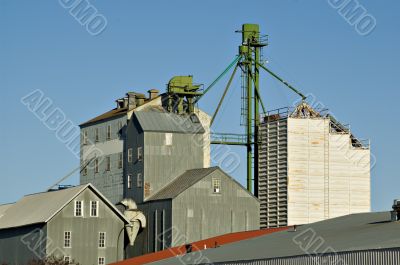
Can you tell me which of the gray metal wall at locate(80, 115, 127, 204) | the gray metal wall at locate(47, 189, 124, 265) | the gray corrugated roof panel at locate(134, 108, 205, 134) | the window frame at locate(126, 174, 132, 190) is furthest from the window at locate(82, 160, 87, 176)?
the gray metal wall at locate(47, 189, 124, 265)

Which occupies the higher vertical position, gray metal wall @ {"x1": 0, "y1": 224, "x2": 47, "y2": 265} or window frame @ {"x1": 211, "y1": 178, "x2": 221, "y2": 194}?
window frame @ {"x1": 211, "y1": 178, "x2": 221, "y2": 194}

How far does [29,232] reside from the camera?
9356 cm

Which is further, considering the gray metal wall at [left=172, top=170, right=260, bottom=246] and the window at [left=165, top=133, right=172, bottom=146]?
the window at [left=165, top=133, right=172, bottom=146]

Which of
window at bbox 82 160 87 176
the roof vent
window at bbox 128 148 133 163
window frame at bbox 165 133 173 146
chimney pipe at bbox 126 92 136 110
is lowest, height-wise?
the roof vent

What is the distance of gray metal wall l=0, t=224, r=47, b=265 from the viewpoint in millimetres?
91375

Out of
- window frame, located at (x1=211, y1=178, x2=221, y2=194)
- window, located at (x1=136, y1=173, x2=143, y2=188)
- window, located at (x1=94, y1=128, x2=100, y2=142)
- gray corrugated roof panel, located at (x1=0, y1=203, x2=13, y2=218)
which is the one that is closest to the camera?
window frame, located at (x1=211, y1=178, x2=221, y2=194)

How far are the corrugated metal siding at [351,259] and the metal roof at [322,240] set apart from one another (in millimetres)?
625

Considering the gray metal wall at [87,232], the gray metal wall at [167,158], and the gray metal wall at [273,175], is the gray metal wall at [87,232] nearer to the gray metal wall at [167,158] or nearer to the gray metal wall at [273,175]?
the gray metal wall at [167,158]

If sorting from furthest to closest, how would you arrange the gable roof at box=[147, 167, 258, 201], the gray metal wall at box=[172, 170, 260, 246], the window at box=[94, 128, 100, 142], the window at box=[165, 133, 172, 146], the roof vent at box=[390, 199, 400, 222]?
the window at box=[94, 128, 100, 142]
the window at box=[165, 133, 172, 146]
the gable roof at box=[147, 167, 258, 201]
the gray metal wall at box=[172, 170, 260, 246]
the roof vent at box=[390, 199, 400, 222]

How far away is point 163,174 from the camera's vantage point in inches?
3930

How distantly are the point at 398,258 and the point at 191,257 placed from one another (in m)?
23.0

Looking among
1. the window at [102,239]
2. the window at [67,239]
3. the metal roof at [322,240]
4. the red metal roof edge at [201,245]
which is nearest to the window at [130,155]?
the window at [102,239]

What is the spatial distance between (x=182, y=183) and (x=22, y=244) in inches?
605

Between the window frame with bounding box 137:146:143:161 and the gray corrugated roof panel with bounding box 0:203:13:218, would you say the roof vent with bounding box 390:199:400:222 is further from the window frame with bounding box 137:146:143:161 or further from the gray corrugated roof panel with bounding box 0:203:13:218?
the gray corrugated roof panel with bounding box 0:203:13:218
